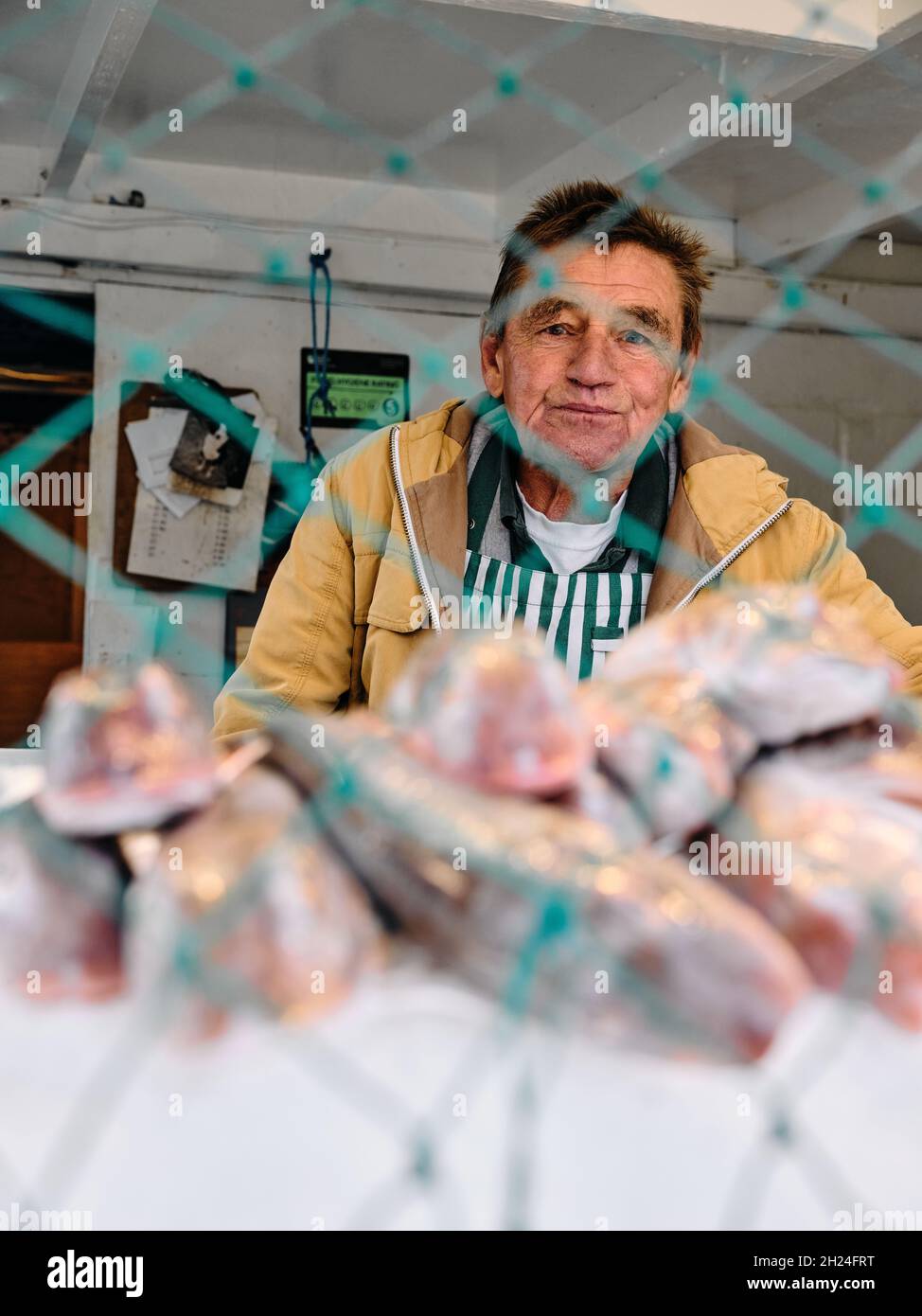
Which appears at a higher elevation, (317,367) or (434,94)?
(434,94)

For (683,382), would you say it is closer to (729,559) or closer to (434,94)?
(729,559)

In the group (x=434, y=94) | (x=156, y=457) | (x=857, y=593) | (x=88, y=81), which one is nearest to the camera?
(x=857, y=593)

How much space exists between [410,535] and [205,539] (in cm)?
166

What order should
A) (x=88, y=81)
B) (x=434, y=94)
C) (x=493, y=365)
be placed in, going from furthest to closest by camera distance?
(x=434, y=94) → (x=88, y=81) → (x=493, y=365)

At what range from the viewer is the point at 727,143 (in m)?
2.42

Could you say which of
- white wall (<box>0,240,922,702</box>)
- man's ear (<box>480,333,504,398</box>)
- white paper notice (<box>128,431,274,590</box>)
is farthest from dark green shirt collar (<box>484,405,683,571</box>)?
white paper notice (<box>128,431,274,590</box>)

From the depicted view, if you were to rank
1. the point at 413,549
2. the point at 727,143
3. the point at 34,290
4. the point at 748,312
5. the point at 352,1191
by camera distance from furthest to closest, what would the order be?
the point at 748,312, the point at 34,290, the point at 727,143, the point at 413,549, the point at 352,1191

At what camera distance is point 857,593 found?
3.28 ft

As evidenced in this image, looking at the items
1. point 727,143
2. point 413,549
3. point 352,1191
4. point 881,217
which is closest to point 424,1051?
point 352,1191

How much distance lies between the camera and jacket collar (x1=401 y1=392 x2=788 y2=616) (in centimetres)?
102

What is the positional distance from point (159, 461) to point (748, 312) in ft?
4.32

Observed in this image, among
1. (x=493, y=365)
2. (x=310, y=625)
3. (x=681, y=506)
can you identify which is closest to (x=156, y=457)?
(x=493, y=365)

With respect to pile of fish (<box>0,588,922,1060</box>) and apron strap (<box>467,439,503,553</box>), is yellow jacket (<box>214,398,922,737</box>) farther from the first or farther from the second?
pile of fish (<box>0,588,922,1060</box>)

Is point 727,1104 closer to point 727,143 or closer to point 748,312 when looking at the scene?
point 727,143
